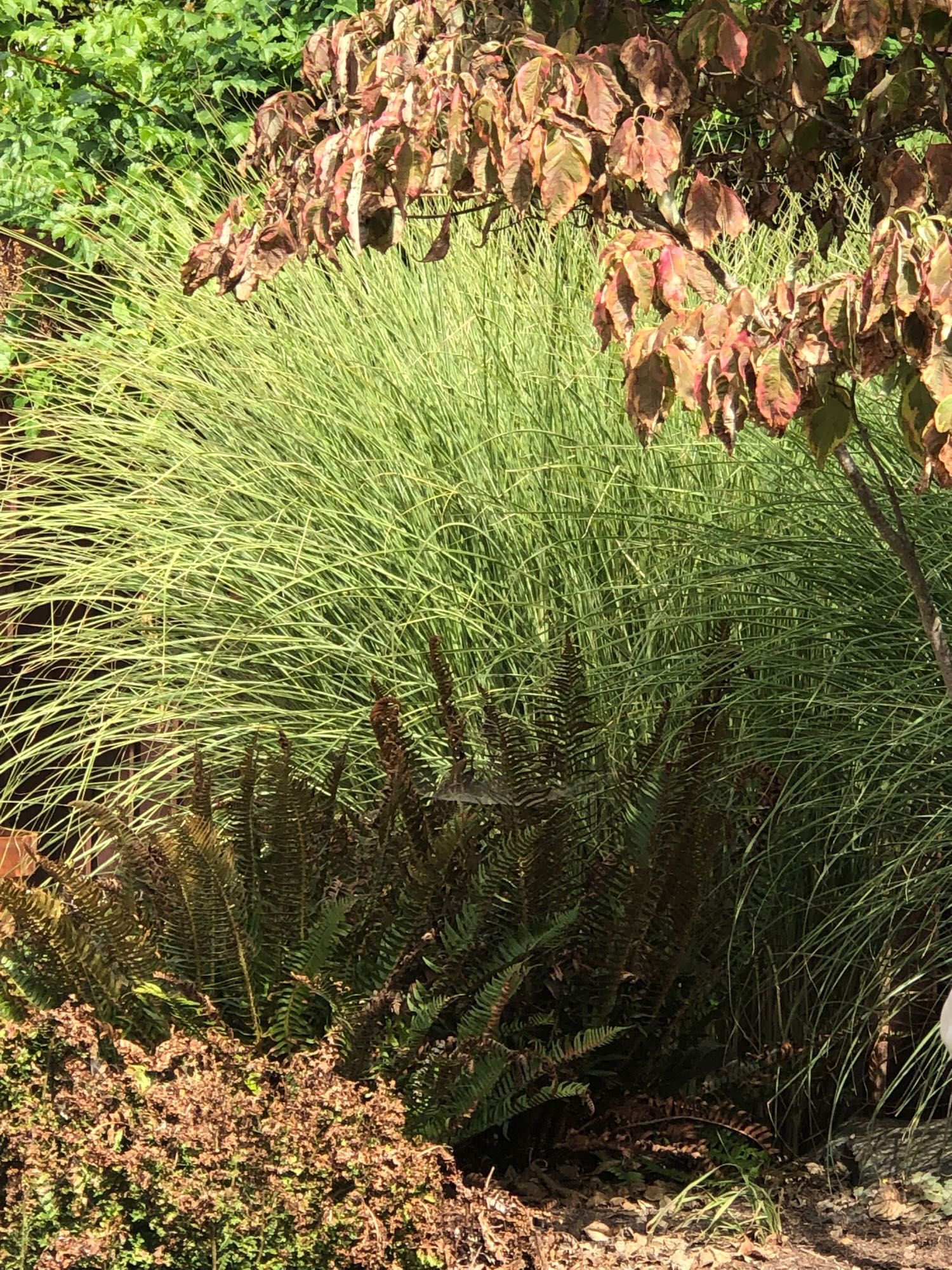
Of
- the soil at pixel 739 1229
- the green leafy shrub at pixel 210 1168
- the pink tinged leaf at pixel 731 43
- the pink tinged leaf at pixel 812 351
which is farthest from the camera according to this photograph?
the soil at pixel 739 1229

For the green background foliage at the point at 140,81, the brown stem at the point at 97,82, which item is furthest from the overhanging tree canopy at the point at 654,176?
the brown stem at the point at 97,82

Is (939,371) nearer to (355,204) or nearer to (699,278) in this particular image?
(699,278)

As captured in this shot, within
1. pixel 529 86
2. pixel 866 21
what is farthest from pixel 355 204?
pixel 866 21

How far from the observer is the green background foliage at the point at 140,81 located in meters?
5.44

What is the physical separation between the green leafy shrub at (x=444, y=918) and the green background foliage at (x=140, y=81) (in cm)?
309

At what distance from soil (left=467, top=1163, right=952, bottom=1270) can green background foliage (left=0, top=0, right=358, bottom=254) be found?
3.70m

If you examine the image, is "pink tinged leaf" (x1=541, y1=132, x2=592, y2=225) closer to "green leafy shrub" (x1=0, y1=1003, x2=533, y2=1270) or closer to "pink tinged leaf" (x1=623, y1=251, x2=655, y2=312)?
"pink tinged leaf" (x1=623, y1=251, x2=655, y2=312)

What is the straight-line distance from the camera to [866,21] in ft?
7.25

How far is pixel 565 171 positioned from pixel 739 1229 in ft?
6.14

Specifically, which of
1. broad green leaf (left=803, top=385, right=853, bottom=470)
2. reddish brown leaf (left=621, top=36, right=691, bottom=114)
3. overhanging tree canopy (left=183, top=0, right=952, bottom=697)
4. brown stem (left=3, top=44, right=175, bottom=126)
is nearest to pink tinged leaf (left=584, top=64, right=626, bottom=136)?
overhanging tree canopy (left=183, top=0, right=952, bottom=697)

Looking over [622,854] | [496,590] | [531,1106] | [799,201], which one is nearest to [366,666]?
[496,590]

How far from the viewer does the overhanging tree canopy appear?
1954mm

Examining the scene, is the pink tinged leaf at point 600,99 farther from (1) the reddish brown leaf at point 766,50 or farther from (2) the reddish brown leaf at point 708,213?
(1) the reddish brown leaf at point 766,50

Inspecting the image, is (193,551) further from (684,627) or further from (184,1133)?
(184,1133)
